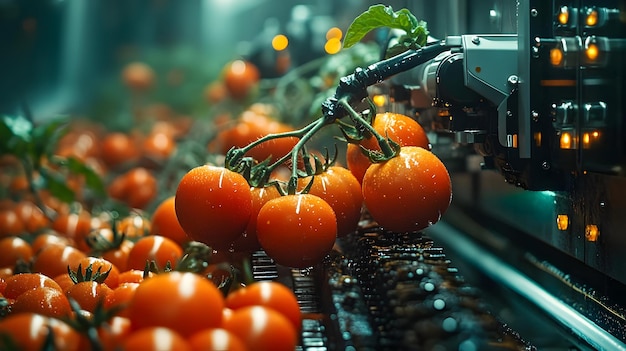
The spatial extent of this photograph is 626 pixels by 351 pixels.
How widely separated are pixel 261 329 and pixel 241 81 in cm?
266

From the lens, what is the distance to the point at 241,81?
3.56 m

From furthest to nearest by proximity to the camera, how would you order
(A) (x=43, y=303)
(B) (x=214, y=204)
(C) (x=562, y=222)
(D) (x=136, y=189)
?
(D) (x=136, y=189) → (C) (x=562, y=222) → (B) (x=214, y=204) → (A) (x=43, y=303)

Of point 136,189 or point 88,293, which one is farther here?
point 136,189

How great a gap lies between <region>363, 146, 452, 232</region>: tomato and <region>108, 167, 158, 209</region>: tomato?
5.41 feet

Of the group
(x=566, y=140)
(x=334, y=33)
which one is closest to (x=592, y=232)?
(x=566, y=140)

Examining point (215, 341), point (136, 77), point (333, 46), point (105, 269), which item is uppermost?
point (333, 46)

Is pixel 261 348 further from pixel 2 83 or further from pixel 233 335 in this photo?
pixel 2 83

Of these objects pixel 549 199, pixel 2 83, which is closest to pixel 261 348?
pixel 549 199

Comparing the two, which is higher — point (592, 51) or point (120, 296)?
point (592, 51)

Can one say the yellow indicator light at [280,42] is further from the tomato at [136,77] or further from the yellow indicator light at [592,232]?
the yellow indicator light at [592,232]

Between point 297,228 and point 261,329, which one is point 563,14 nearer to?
point 297,228

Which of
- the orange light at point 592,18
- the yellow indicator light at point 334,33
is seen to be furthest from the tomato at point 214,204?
the yellow indicator light at point 334,33

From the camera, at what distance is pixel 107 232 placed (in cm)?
196

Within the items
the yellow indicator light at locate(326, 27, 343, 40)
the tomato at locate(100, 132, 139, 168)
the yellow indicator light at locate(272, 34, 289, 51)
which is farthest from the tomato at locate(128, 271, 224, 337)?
the tomato at locate(100, 132, 139, 168)
